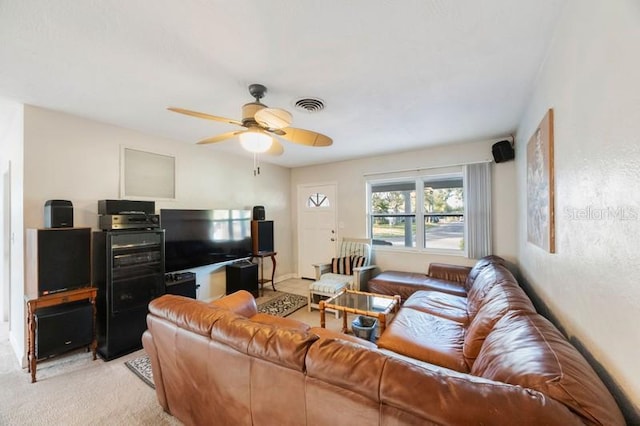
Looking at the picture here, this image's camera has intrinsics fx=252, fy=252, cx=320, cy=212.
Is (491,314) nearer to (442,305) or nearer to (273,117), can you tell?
(442,305)

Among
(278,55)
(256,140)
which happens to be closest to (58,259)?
(256,140)

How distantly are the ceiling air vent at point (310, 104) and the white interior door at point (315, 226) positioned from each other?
2.75 meters

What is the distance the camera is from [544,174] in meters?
1.77

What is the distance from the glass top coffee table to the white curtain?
1.65 m

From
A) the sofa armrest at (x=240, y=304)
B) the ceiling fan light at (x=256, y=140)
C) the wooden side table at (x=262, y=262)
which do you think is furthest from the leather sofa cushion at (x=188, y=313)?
the wooden side table at (x=262, y=262)

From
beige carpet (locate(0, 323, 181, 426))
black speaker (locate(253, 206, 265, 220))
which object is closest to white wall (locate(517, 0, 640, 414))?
beige carpet (locate(0, 323, 181, 426))

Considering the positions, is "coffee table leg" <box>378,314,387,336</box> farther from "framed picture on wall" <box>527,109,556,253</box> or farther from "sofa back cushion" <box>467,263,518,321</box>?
"framed picture on wall" <box>527,109,556,253</box>

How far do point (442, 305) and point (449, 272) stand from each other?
1.15 m

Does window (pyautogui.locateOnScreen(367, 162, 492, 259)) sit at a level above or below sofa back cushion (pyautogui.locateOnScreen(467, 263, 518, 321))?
above

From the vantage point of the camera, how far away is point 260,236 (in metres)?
4.54

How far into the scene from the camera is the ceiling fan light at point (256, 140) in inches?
80.9

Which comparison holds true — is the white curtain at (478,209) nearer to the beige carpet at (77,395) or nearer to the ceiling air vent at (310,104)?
the ceiling air vent at (310,104)

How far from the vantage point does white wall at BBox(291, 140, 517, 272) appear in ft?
11.9

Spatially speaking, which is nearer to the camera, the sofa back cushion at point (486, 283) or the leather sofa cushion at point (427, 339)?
the leather sofa cushion at point (427, 339)
